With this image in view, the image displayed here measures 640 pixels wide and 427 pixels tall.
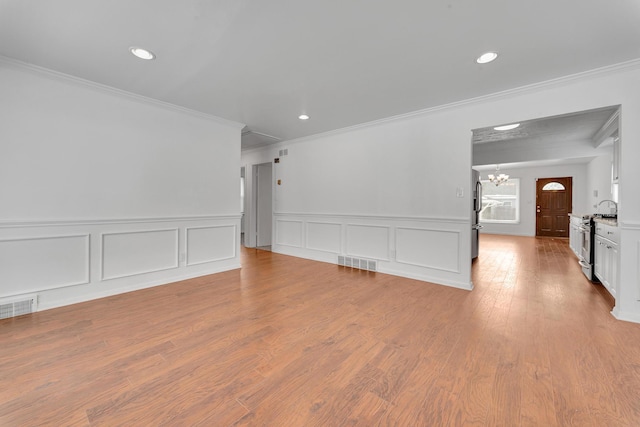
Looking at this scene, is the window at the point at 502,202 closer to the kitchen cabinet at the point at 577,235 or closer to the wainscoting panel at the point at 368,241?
the kitchen cabinet at the point at 577,235

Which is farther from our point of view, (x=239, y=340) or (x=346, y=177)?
(x=346, y=177)

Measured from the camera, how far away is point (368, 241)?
15.3 feet

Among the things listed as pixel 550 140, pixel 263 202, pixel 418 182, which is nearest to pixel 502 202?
pixel 550 140

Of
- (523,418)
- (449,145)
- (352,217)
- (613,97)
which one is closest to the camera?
(523,418)

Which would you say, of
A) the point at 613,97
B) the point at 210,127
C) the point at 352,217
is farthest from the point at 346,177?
the point at 613,97

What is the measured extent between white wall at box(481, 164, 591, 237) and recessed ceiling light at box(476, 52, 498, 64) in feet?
28.7

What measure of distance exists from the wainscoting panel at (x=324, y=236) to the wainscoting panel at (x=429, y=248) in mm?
1211

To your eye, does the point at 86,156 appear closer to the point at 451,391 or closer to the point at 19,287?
the point at 19,287

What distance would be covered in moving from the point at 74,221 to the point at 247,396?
2.90 meters

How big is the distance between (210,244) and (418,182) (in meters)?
3.38

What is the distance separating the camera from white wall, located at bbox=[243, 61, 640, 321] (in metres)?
2.64

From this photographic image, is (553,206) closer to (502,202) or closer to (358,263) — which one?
(502,202)

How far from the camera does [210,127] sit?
168 inches

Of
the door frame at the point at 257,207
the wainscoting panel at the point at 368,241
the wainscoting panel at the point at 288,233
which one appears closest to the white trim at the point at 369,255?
the wainscoting panel at the point at 368,241
